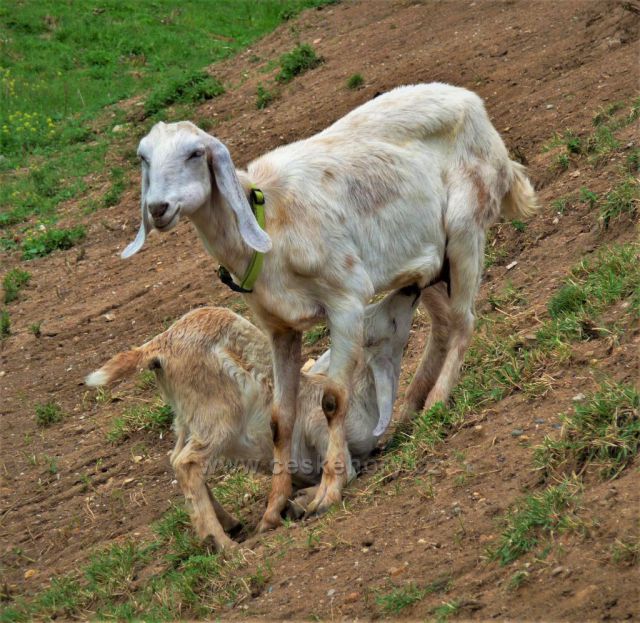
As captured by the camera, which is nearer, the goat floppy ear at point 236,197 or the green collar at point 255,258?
the goat floppy ear at point 236,197

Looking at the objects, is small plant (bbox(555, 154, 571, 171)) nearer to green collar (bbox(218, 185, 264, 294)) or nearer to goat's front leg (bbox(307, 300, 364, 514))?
goat's front leg (bbox(307, 300, 364, 514))

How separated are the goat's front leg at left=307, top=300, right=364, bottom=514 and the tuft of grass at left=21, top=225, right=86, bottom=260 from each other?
22.2ft

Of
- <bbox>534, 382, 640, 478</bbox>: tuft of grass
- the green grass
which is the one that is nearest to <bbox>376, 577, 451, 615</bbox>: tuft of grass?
<bbox>534, 382, 640, 478</bbox>: tuft of grass

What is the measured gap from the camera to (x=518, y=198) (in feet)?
23.8

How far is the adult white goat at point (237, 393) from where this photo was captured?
6.30 metres

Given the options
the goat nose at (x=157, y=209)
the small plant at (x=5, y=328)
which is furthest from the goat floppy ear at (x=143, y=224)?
the small plant at (x=5, y=328)

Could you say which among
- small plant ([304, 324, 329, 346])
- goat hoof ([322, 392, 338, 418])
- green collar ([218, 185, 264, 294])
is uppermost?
green collar ([218, 185, 264, 294])

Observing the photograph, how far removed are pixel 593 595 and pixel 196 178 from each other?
2794 mm

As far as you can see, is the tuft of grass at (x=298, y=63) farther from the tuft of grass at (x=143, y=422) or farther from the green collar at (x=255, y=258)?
the green collar at (x=255, y=258)

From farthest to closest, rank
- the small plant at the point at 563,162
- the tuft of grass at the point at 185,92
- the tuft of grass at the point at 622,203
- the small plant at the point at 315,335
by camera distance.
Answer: the tuft of grass at the point at 185,92, the small plant at the point at 563,162, the small plant at the point at 315,335, the tuft of grass at the point at 622,203

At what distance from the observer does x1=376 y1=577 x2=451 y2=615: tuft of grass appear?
182 inches

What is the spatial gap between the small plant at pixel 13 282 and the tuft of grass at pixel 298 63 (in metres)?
4.17

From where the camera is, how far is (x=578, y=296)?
6.66m

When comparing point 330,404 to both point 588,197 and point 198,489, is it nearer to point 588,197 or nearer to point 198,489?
point 198,489
